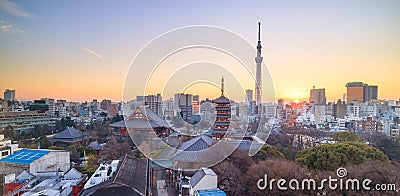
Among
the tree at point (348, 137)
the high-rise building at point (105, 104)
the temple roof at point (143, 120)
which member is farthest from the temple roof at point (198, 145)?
the high-rise building at point (105, 104)

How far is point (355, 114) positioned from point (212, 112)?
22926 mm

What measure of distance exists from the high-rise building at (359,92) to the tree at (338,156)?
1034 inches

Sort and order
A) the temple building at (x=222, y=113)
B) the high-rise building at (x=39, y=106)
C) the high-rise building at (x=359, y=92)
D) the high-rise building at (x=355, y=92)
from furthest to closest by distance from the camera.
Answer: the high-rise building at (x=355, y=92)
the high-rise building at (x=359, y=92)
the high-rise building at (x=39, y=106)
the temple building at (x=222, y=113)

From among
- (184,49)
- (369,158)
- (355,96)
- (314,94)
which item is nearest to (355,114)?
(355,96)

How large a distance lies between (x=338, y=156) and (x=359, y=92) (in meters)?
29.8

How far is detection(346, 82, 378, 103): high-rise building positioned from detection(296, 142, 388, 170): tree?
26272 millimetres

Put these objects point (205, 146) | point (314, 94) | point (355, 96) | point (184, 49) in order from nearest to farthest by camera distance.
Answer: point (184, 49) → point (205, 146) → point (355, 96) → point (314, 94)

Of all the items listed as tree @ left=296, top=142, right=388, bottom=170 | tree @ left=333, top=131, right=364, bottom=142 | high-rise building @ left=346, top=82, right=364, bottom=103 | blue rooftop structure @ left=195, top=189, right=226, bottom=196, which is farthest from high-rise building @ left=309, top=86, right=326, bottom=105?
blue rooftop structure @ left=195, top=189, right=226, bottom=196

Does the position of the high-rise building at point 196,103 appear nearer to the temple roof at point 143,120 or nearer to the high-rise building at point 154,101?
the high-rise building at point 154,101

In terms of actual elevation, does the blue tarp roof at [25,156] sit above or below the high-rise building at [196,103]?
below

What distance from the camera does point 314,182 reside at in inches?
196

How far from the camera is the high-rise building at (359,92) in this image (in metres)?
29.2

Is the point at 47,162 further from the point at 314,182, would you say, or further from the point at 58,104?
the point at 58,104

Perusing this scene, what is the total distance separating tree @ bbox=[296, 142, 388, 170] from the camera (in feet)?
20.8
